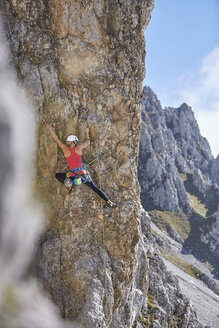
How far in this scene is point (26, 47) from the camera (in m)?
11.8

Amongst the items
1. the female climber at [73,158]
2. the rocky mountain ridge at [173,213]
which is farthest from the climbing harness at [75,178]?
the rocky mountain ridge at [173,213]

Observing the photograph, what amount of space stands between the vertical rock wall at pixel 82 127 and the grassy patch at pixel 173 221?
5495 inches

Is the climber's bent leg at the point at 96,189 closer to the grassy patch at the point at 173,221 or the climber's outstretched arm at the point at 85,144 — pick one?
the climber's outstretched arm at the point at 85,144

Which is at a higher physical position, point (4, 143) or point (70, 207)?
point (4, 143)

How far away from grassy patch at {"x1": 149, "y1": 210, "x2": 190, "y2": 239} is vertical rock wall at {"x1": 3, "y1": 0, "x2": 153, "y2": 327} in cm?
13956

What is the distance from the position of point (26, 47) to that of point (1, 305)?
38.5ft

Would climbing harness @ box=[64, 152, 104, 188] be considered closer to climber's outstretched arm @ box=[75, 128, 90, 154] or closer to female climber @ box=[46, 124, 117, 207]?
female climber @ box=[46, 124, 117, 207]

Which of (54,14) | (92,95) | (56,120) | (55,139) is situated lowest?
(55,139)

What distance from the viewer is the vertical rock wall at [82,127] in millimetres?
11625

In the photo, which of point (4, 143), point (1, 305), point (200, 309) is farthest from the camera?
point (200, 309)

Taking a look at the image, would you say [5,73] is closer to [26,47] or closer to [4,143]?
[26,47]

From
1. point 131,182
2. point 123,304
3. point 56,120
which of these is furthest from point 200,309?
point 56,120

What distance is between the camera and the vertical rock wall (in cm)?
1162

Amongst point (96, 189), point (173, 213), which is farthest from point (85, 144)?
point (173, 213)
